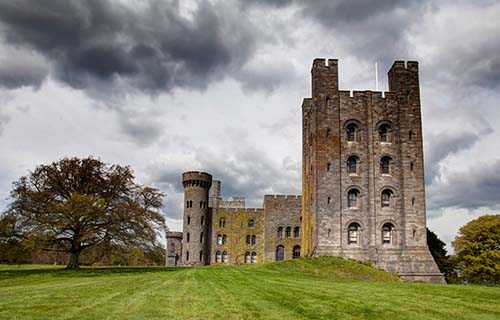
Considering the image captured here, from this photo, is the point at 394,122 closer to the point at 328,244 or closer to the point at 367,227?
the point at 367,227

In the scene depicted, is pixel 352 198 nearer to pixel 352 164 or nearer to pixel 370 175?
pixel 370 175

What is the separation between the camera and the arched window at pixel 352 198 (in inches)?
1410

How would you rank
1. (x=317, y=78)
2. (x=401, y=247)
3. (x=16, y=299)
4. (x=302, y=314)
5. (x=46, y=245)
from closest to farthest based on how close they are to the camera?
1. (x=302, y=314)
2. (x=16, y=299)
3. (x=46, y=245)
4. (x=401, y=247)
5. (x=317, y=78)

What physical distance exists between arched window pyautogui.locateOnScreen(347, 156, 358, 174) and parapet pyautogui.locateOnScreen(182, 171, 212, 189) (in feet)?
91.5

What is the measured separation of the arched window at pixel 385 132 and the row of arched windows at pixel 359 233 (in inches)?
259

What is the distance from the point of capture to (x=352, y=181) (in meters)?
35.8

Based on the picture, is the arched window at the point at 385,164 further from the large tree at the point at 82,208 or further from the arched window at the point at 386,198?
the large tree at the point at 82,208

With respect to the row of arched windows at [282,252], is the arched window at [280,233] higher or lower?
higher

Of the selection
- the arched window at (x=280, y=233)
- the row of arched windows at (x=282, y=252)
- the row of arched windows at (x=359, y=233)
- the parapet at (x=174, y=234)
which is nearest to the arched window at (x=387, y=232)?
the row of arched windows at (x=359, y=233)

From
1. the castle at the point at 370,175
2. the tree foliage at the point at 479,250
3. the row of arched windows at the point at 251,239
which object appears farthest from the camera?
the row of arched windows at the point at 251,239

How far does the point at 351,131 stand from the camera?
37031 mm

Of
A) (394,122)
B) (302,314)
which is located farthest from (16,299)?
(394,122)

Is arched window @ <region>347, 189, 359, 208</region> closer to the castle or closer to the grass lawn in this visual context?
the castle

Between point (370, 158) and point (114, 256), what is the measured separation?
65.4 feet
